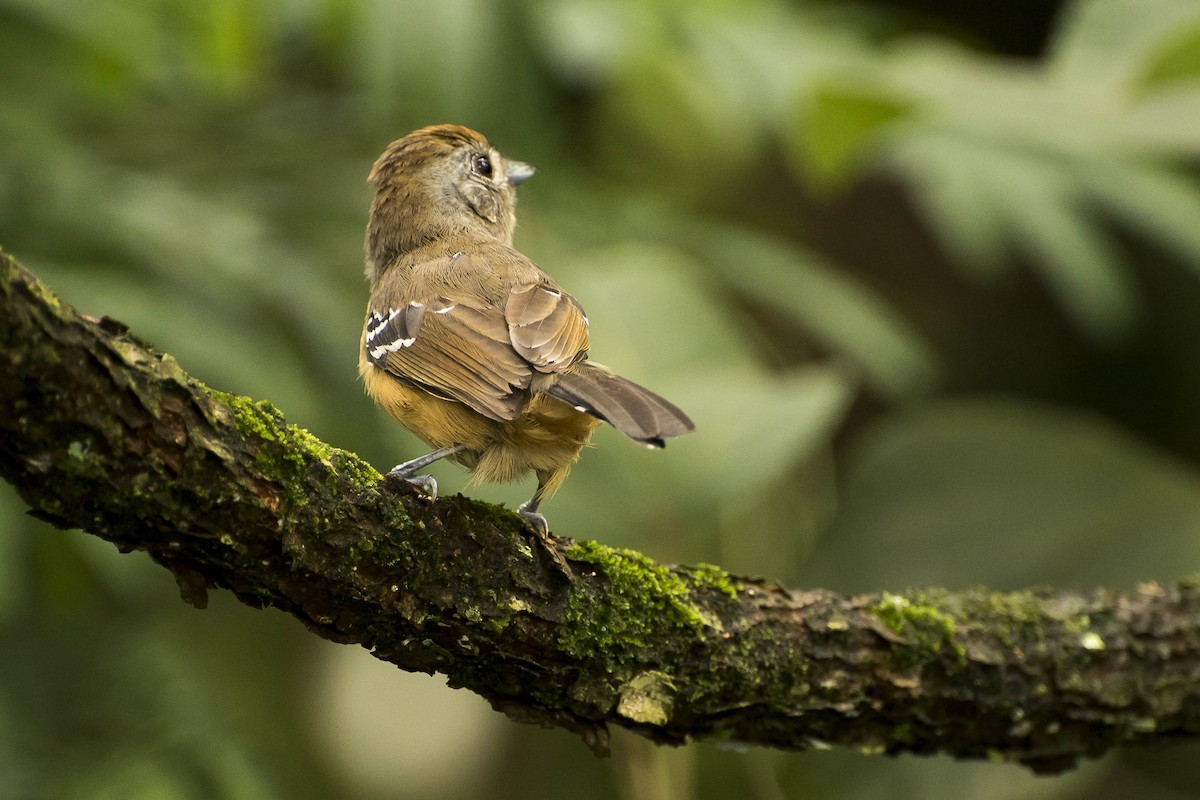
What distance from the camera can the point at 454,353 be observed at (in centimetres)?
276

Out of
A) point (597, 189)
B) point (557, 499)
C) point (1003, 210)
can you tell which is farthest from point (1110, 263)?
point (557, 499)

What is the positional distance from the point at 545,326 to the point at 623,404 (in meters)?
0.48

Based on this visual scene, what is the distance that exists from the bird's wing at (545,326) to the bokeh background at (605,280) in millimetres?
927

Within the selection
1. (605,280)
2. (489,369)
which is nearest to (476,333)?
(489,369)

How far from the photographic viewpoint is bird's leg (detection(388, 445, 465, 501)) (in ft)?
7.52

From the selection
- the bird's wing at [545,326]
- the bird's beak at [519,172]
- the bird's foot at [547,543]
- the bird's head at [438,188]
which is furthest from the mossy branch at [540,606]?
the bird's beak at [519,172]

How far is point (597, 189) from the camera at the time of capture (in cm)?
527

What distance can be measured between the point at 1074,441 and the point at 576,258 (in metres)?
1.98

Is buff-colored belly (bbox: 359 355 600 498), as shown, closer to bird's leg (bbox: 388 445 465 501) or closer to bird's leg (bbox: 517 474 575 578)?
bird's leg (bbox: 388 445 465 501)

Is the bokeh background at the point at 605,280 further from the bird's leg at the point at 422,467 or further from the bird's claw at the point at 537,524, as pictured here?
the bird's claw at the point at 537,524

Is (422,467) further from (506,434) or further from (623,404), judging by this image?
(623,404)

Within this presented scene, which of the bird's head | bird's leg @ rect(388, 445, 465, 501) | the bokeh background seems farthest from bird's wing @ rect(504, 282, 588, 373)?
the bokeh background

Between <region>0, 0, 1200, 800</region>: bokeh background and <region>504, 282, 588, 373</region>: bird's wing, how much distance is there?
0.93 m

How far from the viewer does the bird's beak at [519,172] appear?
3967mm
